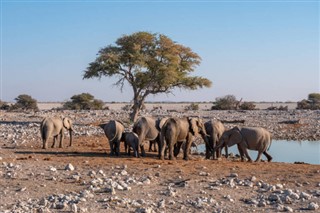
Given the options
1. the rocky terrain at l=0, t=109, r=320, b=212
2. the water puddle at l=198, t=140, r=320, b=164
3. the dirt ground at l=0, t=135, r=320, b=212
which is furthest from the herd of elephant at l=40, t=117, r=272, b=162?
the water puddle at l=198, t=140, r=320, b=164

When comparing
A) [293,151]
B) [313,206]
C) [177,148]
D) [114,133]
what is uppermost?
[114,133]

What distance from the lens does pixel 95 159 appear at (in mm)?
16328

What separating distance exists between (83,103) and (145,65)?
35015 millimetres

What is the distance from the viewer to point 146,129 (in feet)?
59.6

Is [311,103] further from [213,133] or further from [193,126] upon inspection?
[193,126]

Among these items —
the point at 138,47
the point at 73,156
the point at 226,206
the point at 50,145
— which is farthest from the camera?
the point at 138,47

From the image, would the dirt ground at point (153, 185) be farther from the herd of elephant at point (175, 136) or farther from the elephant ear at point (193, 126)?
the elephant ear at point (193, 126)

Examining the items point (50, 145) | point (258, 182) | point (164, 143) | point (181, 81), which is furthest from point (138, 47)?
point (258, 182)

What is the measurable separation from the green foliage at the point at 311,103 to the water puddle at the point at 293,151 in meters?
Result: 43.2

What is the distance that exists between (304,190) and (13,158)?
931 centimetres

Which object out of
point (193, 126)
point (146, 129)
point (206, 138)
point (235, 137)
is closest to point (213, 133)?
point (206, 138)

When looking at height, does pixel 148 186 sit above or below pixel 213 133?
below

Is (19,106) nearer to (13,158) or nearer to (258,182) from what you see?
(13,158)

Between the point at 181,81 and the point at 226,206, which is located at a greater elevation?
the point at 181,81
